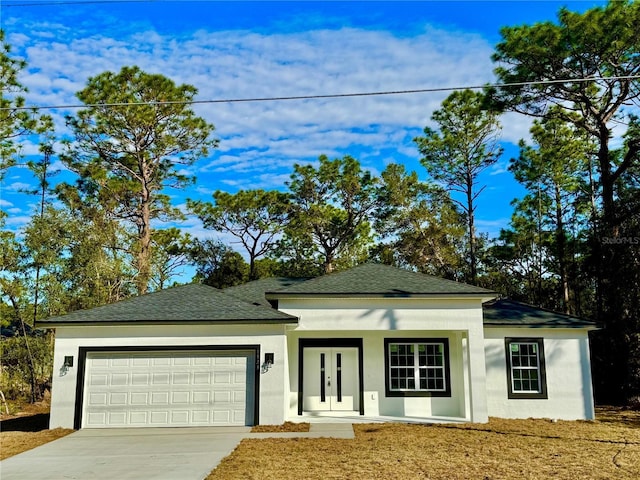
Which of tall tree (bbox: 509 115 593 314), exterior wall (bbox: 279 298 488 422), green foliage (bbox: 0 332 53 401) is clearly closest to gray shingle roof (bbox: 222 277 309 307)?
exterior wall (bbox: 279 298 488 422)

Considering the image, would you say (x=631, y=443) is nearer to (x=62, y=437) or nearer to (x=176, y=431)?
(x=176, y=431)

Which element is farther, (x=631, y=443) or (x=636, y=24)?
(x=636, y=24)

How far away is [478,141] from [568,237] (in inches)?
272

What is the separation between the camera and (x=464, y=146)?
28.1m

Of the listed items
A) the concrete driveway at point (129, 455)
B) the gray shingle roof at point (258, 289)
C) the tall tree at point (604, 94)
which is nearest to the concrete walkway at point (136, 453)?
the concrete driveway at point (129, 455)

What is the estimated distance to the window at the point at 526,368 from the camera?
45.9ft

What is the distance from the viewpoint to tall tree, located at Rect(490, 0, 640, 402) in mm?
17516

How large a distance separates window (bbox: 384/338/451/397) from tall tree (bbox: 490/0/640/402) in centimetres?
742

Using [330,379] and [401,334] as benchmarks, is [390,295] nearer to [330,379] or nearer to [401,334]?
[401,334]

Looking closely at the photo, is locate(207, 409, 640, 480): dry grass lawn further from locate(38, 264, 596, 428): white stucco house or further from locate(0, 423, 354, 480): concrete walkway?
locate(38, 264, 596, 428): white stucco house

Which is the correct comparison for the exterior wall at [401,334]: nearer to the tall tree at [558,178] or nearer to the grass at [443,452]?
the grass at [443,452]

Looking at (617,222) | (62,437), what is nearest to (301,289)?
(62,437)

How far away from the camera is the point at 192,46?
40.2 feet

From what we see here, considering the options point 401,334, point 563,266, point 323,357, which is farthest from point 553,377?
point 563,266
